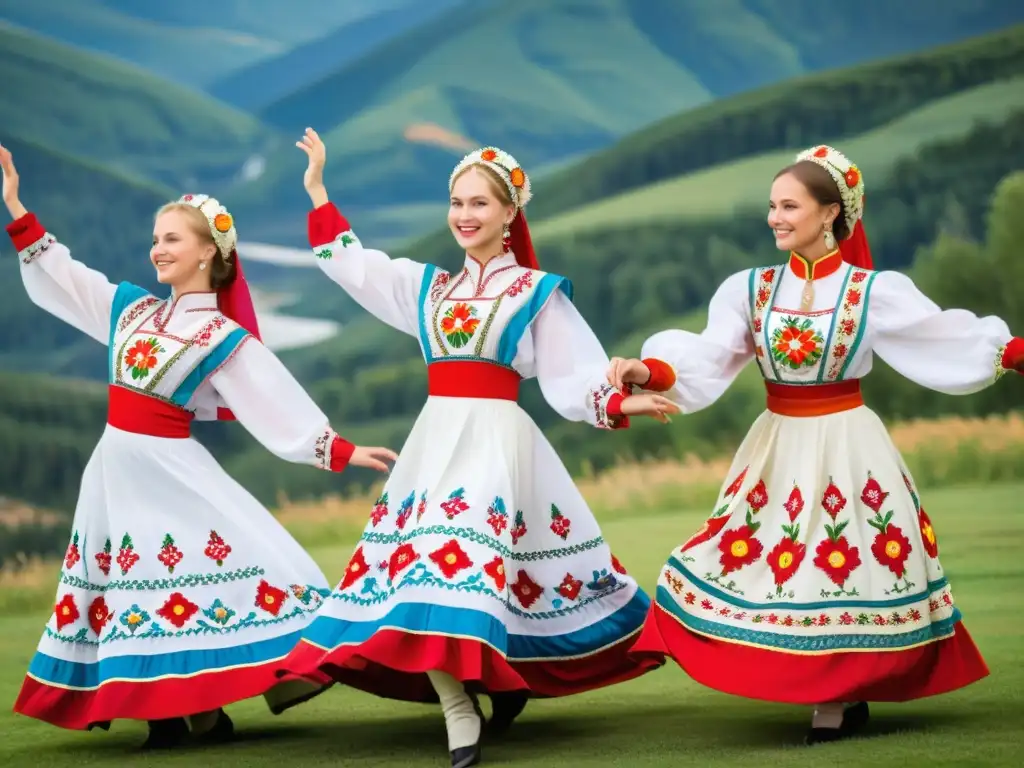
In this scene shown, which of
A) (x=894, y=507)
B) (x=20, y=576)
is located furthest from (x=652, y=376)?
(x=20, y=576)

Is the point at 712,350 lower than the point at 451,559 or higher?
higher

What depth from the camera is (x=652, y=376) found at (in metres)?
4.32

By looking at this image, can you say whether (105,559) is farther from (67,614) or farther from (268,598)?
(268,598)

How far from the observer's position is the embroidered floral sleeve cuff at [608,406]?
424 centimetres

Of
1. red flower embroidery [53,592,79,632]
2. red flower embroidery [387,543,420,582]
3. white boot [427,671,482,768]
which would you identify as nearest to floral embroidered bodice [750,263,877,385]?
red flower embroidery [387,543,420,582]

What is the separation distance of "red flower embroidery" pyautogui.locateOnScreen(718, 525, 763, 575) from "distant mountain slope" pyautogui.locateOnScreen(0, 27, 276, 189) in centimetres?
599

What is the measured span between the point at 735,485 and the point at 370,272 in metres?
1.14

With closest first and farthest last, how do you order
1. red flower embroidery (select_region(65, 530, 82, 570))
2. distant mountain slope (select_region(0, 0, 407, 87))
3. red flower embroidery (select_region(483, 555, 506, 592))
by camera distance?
red flower embroidery (select_region(483, 555, 506, 592)) < red flower embroidery (select_region(65, 530, 82, 570)) < distant mountain slope (select_region(0, 0, 407, 87))

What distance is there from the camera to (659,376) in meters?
4.33

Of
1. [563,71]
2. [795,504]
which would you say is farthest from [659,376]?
[563,71]

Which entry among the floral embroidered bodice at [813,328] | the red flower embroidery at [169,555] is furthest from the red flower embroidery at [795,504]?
the red flower embroidery at [169,555]

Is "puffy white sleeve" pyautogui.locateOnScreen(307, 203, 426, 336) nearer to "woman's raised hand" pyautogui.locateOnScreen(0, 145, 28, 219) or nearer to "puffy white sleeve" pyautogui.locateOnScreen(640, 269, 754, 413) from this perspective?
"puffy white sleeve" pyautogui.locateOnScreen(640, 269, 754, 413)

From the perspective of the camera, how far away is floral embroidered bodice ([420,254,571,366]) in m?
4.38

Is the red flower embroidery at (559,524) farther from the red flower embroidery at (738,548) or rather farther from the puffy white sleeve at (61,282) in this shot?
the puffy white sleeve at (61,282)
